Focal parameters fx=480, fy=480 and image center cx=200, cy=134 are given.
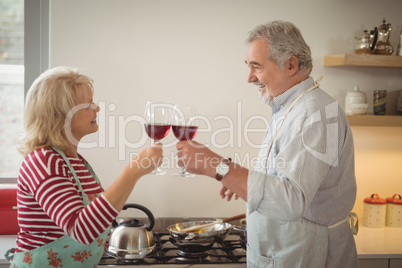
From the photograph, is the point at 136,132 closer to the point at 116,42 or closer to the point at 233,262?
the point at 116,42

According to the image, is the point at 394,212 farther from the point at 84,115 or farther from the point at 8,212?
the point at 8,212

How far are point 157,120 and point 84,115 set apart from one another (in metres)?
0.29

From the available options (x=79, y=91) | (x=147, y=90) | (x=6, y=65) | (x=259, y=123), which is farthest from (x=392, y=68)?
(x=6, y=65)

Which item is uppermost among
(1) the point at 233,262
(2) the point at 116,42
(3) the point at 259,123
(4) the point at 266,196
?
(2) the point at 116,42

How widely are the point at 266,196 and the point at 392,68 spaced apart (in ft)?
5.64

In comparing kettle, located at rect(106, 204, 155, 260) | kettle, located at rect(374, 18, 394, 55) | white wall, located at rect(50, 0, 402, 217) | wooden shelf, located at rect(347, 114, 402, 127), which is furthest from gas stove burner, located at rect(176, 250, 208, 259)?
kettle, located at rect(374, 18, 394, 55)

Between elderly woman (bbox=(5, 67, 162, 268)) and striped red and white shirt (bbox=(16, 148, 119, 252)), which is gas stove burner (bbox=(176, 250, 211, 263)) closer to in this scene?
elderly woman (bbox=(5, 67, 162, 268))

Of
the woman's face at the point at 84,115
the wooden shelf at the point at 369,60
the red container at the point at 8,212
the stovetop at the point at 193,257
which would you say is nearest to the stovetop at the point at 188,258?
the stovetop at the point at 193,257

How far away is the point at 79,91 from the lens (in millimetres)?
1590

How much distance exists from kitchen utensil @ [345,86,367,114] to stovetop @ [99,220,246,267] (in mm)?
937

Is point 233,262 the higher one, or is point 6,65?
point 6,65

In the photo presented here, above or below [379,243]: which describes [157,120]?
above

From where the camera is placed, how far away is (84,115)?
1.62 meters

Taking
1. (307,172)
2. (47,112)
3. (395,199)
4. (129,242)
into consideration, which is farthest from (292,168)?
(395,199)
